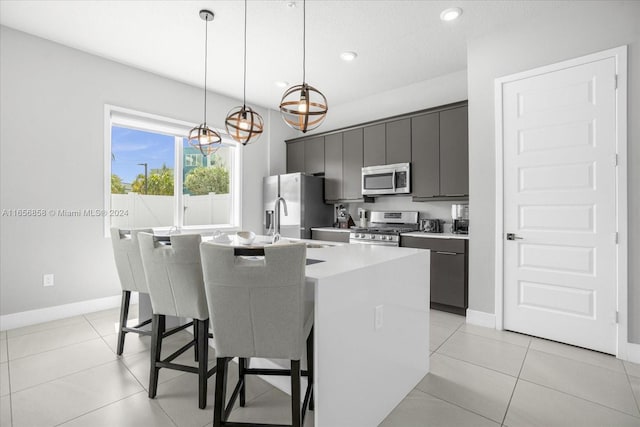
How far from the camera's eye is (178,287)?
5.97ft

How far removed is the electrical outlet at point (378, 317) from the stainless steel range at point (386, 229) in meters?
2.15

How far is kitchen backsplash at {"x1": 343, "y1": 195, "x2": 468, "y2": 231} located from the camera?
4.16m

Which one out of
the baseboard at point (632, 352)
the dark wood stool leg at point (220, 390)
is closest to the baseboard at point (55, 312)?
the dark wood stool leg at point (220, 390)

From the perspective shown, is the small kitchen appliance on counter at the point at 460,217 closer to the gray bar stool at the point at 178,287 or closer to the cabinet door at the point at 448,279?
the cabinet door at the point at 448,279

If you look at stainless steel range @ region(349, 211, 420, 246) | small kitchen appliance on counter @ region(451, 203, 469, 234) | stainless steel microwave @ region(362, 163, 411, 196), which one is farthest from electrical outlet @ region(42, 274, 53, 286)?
small kitchen appliance on counter @ region(451, 203, 469, 234)

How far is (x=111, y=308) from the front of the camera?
12.2 ft

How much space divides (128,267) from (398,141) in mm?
3442

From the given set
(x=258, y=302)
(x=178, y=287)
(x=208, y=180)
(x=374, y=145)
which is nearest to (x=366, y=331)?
(x=258, y=302)

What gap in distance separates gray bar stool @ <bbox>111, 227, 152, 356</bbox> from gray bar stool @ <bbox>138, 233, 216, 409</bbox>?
52 centimetres

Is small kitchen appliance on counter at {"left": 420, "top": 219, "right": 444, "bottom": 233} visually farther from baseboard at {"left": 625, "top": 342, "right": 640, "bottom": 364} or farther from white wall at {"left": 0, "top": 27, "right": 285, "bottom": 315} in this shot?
white wall at {"left": 0, "top": 27, "right": 285, "bottom": 315}

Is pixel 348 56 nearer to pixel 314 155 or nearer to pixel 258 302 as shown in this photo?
pixel 314 155

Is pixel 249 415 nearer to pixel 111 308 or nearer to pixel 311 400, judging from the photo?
pixel 311 400

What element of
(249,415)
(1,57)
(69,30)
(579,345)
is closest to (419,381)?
(249,415)

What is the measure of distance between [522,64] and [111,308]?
199 inches
